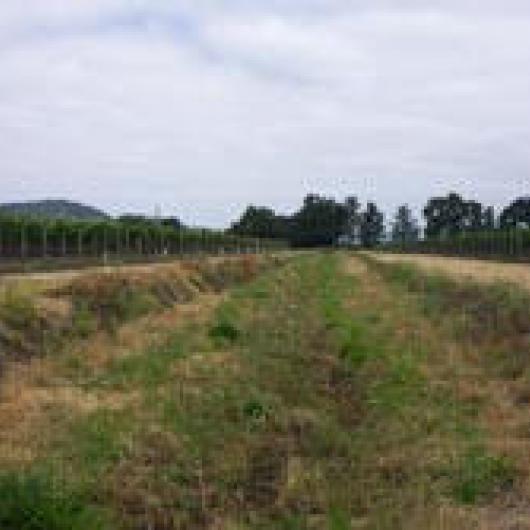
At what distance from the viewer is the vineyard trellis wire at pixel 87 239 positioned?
75125mm

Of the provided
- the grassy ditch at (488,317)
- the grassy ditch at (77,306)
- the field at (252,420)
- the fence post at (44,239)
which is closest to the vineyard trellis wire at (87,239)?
the fence post at (44,239)

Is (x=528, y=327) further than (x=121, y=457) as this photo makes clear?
Yes

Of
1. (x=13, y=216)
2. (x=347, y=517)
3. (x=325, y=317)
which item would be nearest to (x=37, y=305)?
(x=325, y=317)

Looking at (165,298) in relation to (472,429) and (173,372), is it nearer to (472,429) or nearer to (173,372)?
(173,372)

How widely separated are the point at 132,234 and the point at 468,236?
68.5 meters

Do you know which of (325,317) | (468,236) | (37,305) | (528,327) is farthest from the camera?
(468,236)

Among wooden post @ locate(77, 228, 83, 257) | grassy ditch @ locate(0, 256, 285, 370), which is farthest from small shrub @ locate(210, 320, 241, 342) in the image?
wooden post @ locate(77, 228, 83, 257)

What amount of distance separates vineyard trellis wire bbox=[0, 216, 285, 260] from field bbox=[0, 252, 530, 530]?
41.6 m

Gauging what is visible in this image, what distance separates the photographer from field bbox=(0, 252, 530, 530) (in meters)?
12.7

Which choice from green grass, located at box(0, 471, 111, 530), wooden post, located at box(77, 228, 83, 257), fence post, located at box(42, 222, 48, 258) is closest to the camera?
green grass, located at box(0, 471, 111, 530)

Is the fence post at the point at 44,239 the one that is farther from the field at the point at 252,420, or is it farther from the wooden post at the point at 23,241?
the field at the point at 252,420

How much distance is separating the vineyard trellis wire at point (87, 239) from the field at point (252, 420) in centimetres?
4163

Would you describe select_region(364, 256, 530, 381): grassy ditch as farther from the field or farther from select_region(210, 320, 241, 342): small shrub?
select_region(210, 320, 241, 342): small shrub

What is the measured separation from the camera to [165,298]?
41594 mm
